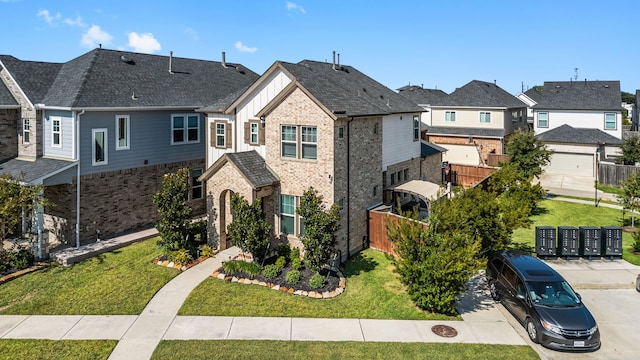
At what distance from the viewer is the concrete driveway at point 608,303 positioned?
12.7 metres

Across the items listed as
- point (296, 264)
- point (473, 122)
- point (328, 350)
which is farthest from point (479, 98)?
point (328, 350)

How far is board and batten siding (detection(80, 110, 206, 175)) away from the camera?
71.1ft

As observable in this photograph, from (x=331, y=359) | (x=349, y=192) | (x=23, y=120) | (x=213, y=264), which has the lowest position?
(x=331, y=359)

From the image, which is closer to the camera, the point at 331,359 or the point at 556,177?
the point at 331,359

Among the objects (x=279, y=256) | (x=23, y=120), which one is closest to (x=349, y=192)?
(x=279, y=256)

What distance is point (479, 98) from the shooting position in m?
45.6

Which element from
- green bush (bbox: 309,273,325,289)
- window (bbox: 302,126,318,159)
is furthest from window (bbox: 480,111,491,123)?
green bush (bbox: 309,273,325,289)

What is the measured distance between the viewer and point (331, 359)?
12070 mm

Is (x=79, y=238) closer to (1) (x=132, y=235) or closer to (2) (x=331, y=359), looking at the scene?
(1) (x=132, y=235)

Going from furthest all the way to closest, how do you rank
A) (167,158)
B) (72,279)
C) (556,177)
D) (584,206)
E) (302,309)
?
1. (556,177)
2. (584,206)
3. (167,158)
4. (72,279)
5. (302,309)

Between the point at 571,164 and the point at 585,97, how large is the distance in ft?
31.4

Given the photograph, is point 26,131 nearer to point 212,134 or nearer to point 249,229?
point 212,134

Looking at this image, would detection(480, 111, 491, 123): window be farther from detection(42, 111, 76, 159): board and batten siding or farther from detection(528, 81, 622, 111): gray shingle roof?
detection(42, 111, 76, 159): board and batten siding

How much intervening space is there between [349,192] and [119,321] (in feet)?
34.9
